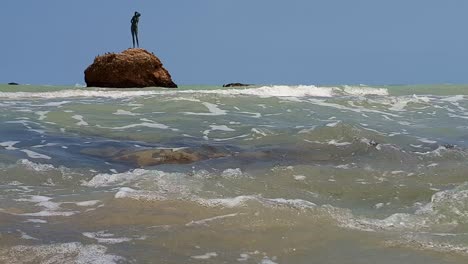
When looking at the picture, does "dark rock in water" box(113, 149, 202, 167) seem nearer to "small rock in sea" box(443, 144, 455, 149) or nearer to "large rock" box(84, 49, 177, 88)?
"small rock in sea" box(443, 144, 455, 149)

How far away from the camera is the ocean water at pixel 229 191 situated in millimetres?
3096

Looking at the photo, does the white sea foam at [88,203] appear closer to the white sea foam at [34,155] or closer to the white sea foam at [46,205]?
the white sea foam at [46,205]

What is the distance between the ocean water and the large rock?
9.29 meters

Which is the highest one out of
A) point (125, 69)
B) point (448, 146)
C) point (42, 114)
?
point (125, 69)

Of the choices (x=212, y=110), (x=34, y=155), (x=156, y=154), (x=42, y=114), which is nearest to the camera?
(x=34, y=155)

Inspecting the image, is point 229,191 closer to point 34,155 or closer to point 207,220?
point 207,220

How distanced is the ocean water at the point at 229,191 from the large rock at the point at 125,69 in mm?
9288

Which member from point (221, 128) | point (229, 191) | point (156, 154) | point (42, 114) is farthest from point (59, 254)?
point (42, 114)

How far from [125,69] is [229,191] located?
15635 mm

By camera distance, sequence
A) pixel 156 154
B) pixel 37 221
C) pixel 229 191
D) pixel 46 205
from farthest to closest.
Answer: pixel 156 154 < pixel 229 191 < pixel 46 205 < pixel 37 221

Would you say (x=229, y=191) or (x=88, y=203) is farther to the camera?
(x=229, y=191)

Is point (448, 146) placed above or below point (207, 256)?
below

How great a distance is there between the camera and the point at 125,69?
1975 cm

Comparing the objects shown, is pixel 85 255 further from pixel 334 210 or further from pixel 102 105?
pixel 102 105
